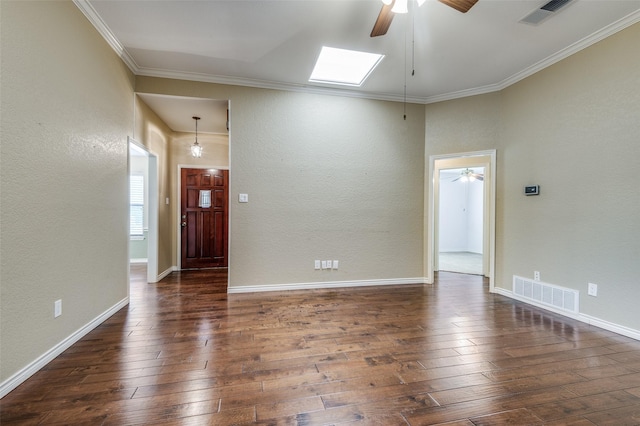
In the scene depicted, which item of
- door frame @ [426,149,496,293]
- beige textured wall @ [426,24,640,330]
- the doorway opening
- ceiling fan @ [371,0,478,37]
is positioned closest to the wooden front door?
door frame @ [426,149,496,293]

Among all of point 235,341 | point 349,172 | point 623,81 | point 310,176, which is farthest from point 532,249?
point 235,341

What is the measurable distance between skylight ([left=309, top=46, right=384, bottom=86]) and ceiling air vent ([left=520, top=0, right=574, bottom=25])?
143cm

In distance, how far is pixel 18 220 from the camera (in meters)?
1.81

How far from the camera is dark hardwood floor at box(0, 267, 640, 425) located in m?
1.60

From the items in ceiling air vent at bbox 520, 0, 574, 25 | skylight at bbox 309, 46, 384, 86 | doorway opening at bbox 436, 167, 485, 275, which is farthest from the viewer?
doorway opening at bbox 436, 167, 485, 275

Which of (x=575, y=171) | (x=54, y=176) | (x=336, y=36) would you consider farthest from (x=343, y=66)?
(x=54, y=176)

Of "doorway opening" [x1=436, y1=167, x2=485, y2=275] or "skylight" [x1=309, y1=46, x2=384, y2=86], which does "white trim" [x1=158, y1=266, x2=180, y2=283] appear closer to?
"skylight" [x1=309, y1=46, x2=384, y2=86]

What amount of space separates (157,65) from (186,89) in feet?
1.31

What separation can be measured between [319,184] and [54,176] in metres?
2.90

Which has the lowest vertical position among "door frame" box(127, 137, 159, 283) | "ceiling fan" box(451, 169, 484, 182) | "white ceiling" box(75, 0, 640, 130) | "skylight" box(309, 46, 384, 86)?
"door frame" box(127, 137, 159, 283)

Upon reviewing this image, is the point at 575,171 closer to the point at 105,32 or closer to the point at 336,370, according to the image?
the point at 336,370

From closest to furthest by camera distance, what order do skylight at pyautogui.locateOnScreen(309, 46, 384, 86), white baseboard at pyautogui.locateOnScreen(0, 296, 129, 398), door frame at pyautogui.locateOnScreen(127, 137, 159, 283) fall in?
white baseboard at pyautogui.locateOnScreen(0, 296, 129, 398), skylight at pyautogui.locateOnScreen(309, 46, 384, 86), door frame at pyautogui.locateOnScreen(127, 137, 159, 283)

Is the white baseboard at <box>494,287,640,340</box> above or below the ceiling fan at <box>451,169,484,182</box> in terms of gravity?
below

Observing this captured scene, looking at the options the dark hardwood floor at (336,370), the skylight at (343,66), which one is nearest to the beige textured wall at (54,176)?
the dark hardwood floor at (336,370)
